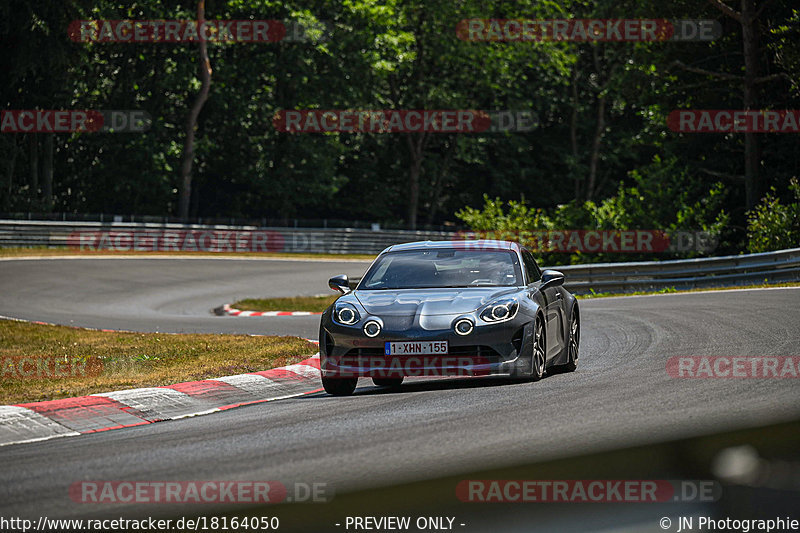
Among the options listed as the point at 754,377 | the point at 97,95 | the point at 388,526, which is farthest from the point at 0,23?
the point at 388,526

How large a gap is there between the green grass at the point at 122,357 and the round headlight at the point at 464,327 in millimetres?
2865

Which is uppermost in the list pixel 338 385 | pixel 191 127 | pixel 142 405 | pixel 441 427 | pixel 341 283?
pixel 191 127

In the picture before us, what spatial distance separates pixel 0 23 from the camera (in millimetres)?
43188

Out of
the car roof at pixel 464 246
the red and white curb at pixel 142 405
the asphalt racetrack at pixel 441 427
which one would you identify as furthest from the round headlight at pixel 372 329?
the car roof at pixel 464 246

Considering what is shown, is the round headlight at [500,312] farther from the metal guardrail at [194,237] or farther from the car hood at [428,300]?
the metal guardrail at [194,237]

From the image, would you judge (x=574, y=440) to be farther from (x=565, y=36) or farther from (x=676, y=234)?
(x=565, y=36)

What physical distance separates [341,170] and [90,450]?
5410cm

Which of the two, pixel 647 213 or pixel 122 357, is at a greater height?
pixel 647 213

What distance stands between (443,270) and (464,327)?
143cm

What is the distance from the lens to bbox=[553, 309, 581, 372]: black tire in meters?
11.7

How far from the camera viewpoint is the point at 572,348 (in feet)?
38.9

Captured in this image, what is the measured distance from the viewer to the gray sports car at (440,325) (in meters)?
9.89

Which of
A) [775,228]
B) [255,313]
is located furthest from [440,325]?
[775,228]

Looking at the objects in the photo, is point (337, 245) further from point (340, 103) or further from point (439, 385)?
point (439, 385)
